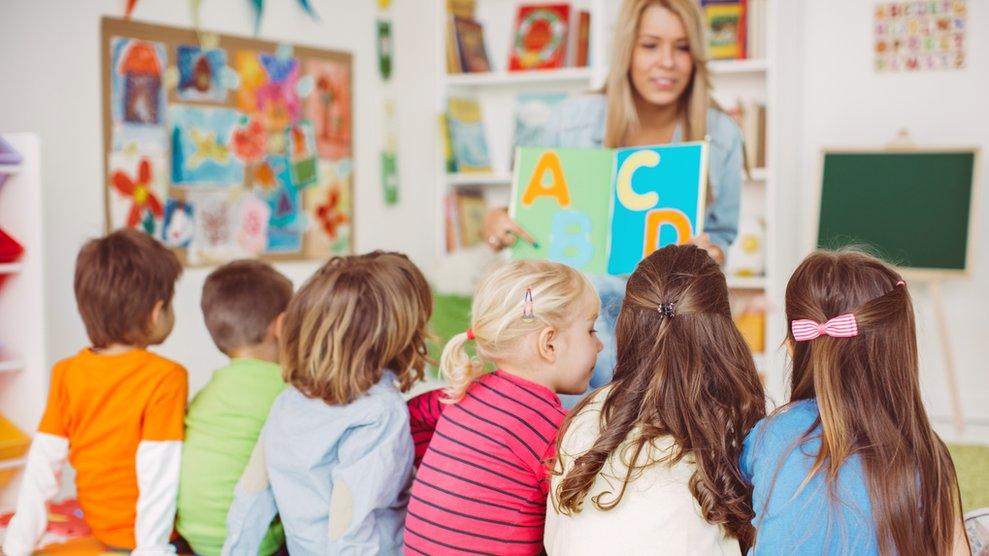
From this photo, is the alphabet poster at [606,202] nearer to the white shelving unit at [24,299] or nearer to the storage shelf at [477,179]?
the white shelving unit at [24,299]

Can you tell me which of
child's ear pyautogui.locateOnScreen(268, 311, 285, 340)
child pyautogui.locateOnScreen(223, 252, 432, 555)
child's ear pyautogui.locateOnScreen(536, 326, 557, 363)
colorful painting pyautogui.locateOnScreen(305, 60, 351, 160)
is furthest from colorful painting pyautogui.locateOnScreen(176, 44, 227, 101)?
child's ear pyautogui.locateOnScreen(536, 326, 557, 363)

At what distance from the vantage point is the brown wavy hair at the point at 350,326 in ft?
5.78

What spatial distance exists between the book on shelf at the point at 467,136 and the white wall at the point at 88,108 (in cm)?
29

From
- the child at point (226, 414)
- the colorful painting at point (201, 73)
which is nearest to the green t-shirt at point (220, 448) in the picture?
the child at point (226, 414)

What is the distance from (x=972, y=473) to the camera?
11.2ft

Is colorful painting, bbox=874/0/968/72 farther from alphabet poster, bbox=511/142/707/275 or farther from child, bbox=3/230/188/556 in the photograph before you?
child, bbox=3/230/188/556

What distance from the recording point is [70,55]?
10.1 ft

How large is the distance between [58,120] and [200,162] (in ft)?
1.82

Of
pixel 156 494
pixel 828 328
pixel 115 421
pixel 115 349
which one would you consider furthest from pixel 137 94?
pixel 828 328

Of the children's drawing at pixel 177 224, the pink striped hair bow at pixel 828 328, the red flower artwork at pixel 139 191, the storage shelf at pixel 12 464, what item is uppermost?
the red flower artwork at pixel 139 191

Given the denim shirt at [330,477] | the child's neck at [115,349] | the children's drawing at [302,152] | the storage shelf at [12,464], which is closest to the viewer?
the denim shirt at [330,477]

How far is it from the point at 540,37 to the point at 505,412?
3171 millimetres

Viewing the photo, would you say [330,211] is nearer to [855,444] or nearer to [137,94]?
[137,94]

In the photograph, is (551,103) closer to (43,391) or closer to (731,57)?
(731,57)
